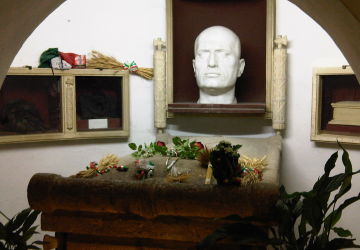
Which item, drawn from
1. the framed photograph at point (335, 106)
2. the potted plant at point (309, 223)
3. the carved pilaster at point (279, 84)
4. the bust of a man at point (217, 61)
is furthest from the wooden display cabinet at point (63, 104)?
the potted plant at point (309, 223)

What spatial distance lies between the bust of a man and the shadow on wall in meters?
0.33

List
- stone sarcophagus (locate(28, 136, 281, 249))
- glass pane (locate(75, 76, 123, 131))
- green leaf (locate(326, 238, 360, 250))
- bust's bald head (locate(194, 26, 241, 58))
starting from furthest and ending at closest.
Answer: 1. glass pane (locate(75, 76, 123, 131))
2. bust's bald head (locate(194, 26, 241, 58))
3. stone sarcophagus (locate(28, 136, 281, 249))
4. green leaf (locate(326, 238, 360, 250))

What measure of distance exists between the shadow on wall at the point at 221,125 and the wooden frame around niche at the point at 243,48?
141mm

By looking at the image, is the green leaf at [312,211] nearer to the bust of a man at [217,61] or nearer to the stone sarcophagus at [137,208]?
the stone sarcophagus at [137,208]

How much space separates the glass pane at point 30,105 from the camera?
3.03 m

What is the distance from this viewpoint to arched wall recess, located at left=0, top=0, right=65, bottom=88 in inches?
44.7

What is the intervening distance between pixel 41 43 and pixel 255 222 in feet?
7.34

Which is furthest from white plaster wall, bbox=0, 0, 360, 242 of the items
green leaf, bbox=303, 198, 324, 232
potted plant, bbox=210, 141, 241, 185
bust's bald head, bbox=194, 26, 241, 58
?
green leaf, bbox=303, 198, 324, 232

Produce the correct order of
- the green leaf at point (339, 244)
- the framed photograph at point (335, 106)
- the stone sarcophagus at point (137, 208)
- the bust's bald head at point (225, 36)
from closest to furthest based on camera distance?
1. the green leaf at point (339, 244)
2. the stone sarcophagus at point (137, 208)
3. the framed photograph at point (335, 106)
4. the bust's bald head at point (225, 36)

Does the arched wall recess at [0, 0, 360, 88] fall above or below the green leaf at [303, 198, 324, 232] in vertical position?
above

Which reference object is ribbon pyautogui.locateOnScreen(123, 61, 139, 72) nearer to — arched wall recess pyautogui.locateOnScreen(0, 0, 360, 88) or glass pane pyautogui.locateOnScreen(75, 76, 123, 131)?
glass pane pyautogui.locateOnScreen(75, 76, 123, 131)

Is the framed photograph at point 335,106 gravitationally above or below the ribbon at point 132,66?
below

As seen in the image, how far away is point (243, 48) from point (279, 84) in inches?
18.0

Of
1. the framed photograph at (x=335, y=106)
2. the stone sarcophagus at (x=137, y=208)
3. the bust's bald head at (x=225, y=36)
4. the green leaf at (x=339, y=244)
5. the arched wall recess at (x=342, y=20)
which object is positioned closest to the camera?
the arched wall recess at (x=342, y=20)
